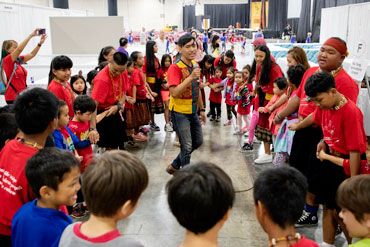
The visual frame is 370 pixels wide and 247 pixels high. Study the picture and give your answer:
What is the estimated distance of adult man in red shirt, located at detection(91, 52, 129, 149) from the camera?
3.71m

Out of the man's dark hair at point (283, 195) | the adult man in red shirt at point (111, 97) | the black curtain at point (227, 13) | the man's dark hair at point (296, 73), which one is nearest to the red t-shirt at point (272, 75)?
the man's dark hair at point (296, 73)

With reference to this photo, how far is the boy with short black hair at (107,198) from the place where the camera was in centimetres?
124

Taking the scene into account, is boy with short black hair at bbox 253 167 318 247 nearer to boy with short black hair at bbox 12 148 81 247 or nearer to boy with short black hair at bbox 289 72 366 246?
boy with short black hair at bbox 12 148 81 247

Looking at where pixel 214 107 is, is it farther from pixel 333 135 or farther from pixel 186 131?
pixel 333 135

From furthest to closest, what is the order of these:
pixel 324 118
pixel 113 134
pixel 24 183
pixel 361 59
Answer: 1. pixel 113 134
2. pixel 361 59
3. pixel 324 118
4. pixel 24 183

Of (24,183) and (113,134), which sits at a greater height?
(24,183)

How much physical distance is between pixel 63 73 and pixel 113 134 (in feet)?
3.26

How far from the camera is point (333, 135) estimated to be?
239 centimetres

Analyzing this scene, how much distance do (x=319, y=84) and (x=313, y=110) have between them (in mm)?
691

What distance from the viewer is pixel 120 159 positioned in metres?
1.30

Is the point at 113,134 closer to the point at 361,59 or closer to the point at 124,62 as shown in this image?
the point at 124,62

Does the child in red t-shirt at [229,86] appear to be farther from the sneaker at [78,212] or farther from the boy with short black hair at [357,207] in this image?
the boy with short black hair at [357,207]

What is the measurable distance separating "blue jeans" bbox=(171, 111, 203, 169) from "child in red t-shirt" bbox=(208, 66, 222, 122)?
2144mm

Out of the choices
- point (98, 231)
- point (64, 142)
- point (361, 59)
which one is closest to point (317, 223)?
point (361, 59)
